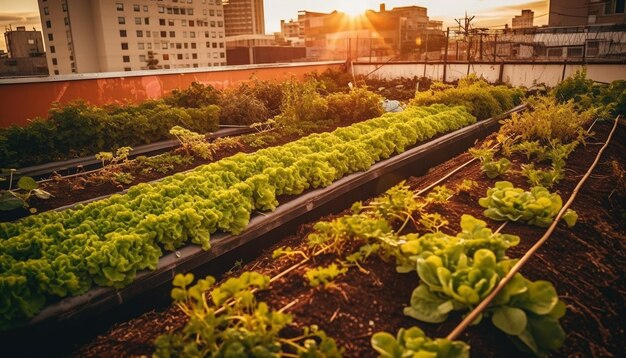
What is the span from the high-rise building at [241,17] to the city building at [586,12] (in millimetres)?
154710

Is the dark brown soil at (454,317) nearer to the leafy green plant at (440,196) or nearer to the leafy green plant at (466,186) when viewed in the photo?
the leafy green plant at (440,196)

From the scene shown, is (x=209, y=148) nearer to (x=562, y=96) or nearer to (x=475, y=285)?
(x=475, y=285)

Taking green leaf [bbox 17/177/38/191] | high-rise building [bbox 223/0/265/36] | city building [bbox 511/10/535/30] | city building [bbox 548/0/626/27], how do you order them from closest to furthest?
green leaf [bbox 17/177/38/191] → city building [bbox 548/0/626/27] → city building [bbox 511/10/535/30] → high-rise building [bbox 223/0/265/36]

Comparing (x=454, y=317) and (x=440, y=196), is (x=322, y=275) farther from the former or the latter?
(x=440, y=196)

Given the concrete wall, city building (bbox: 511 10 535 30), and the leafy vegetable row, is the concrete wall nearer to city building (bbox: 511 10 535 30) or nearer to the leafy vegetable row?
the leafy vegetable row

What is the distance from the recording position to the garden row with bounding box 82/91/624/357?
7.66ft

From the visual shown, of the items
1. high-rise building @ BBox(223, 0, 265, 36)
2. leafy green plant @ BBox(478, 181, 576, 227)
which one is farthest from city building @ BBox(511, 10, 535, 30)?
Result: high-rise building @ BBox(223, 0, 265, 36)

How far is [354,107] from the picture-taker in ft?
32.2

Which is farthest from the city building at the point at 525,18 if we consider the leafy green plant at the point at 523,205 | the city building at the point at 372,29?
the leafy green plant at the point at 523,205

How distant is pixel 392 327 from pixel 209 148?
5722 millimetres

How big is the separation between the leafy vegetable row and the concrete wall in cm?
1436

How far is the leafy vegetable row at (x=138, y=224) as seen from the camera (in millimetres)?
3184

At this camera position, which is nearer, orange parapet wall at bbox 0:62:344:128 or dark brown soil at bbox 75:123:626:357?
dark brown soil at bbox 75:123:626:357

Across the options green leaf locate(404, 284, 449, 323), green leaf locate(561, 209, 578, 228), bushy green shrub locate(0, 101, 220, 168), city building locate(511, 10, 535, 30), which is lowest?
green leaf locate(404, 284, 449, 323)
